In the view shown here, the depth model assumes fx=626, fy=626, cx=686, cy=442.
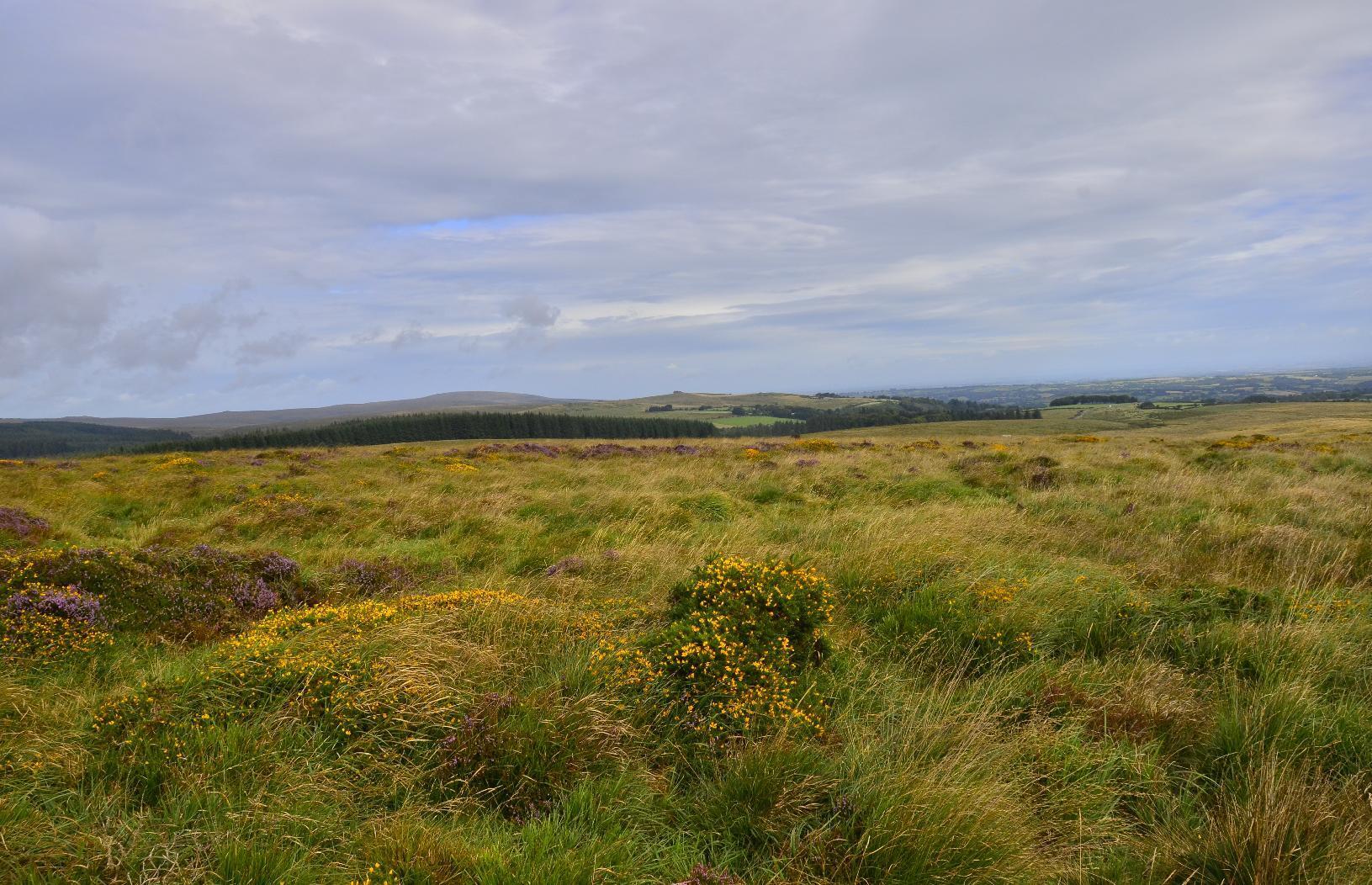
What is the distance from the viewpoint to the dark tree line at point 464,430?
95062 millimetres

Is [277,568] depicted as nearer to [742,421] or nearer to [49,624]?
[49,624]

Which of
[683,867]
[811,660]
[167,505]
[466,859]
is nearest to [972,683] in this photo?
[811,660]

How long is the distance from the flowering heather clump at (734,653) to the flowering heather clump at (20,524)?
1078 centimetres

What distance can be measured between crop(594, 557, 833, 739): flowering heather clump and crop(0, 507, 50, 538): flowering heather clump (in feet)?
35.4

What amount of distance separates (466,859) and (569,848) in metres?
0.50

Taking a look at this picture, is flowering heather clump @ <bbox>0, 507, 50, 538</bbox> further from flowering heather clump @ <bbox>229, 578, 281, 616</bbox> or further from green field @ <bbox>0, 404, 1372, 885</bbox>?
flowering heather clump @ <bbox>229, 578, 281, 616</bbox>

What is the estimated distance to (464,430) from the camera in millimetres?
105438

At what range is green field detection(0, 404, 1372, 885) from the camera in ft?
10.1

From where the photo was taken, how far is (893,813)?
128 inches

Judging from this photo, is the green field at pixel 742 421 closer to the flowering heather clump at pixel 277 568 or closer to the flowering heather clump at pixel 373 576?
the flowering heather clump at pixel 373 576

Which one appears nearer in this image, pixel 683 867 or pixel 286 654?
pixel 683 867

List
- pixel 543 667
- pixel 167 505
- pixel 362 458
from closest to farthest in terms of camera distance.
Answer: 1. pixel 543 667
2. pixel 167 505
3. pixel 362 458

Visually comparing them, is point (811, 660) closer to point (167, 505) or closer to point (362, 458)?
point (167, 505)

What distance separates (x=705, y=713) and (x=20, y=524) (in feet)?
40.0
